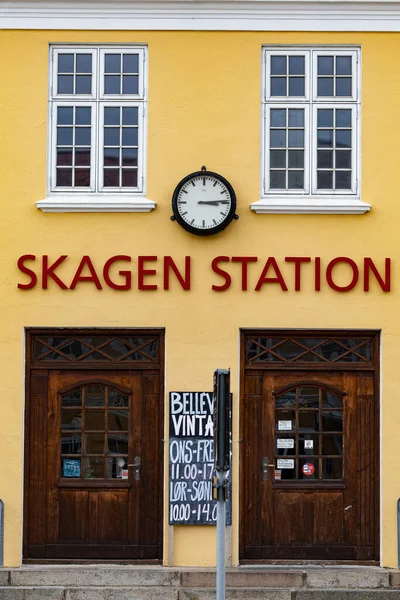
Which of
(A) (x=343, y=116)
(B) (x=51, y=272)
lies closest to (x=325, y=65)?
(A) (x=343, y=116)

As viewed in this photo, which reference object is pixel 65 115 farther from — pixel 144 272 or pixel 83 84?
pixel 144 272

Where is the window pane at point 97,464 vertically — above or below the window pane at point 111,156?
below

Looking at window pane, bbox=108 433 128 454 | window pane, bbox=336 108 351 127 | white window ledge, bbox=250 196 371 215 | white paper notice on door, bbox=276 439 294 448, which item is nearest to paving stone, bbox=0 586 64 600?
window pane, bbox=108 433 128 454

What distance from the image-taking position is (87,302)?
40.0 feet

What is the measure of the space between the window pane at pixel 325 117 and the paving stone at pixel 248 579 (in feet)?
16.8

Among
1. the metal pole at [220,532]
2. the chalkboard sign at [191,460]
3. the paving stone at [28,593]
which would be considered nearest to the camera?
the metal pole at [220,532]

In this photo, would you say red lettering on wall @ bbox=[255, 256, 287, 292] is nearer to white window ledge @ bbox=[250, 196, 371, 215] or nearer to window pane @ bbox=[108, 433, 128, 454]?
white window ledge @ bbox=[250, 196, 371, 215]

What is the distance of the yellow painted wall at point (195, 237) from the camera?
479 inches

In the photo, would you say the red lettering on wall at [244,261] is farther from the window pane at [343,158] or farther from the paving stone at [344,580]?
the paving stone at [344,580]

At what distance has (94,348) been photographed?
12.3m

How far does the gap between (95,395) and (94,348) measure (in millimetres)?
542

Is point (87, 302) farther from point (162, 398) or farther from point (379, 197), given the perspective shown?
point (379, 197)

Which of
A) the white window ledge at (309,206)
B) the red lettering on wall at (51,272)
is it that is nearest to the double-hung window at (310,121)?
the white window ledge at (309,206)

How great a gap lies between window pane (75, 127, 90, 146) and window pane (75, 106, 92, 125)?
0.07 meters
